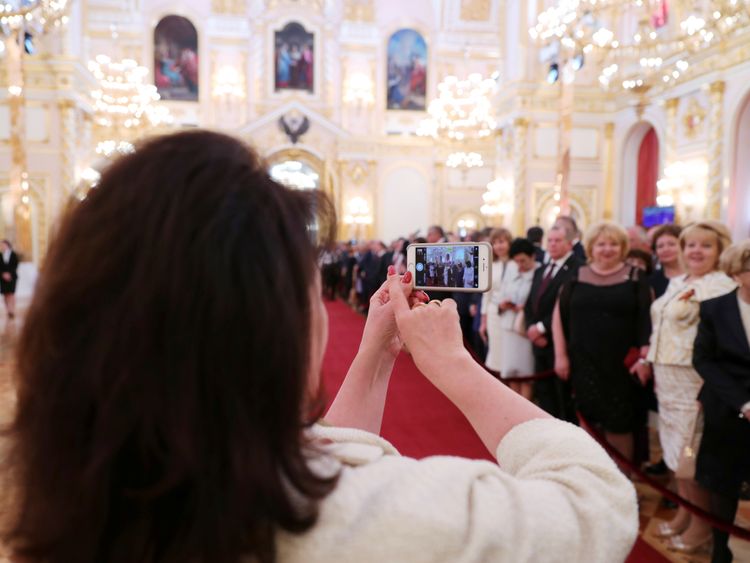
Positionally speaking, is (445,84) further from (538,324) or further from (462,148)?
(538,324)

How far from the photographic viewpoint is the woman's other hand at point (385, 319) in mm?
1259

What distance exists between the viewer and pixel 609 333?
13.2 feet

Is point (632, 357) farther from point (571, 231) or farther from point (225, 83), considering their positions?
point (225, 83)

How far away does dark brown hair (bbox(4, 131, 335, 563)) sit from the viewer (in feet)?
2.22

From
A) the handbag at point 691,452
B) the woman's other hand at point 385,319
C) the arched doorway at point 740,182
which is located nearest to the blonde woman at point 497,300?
the handbag at point 691,452

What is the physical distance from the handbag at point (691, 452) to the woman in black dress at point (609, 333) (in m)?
0.67

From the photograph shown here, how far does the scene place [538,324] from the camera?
4855mm

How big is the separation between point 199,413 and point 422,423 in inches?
191

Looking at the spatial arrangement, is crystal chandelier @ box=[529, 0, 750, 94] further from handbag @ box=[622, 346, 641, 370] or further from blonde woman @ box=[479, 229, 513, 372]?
handbag @ box=[622, 346, 641, 370]

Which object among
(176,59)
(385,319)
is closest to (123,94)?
(176,59)

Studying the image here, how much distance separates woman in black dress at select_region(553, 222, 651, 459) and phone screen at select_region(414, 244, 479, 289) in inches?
110

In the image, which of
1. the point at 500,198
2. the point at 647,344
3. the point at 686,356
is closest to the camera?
the point at 686,356

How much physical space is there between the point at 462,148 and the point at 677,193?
39.0 ft

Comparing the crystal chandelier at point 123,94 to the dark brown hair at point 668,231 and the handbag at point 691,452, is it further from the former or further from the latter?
the handbag at point 691,452
